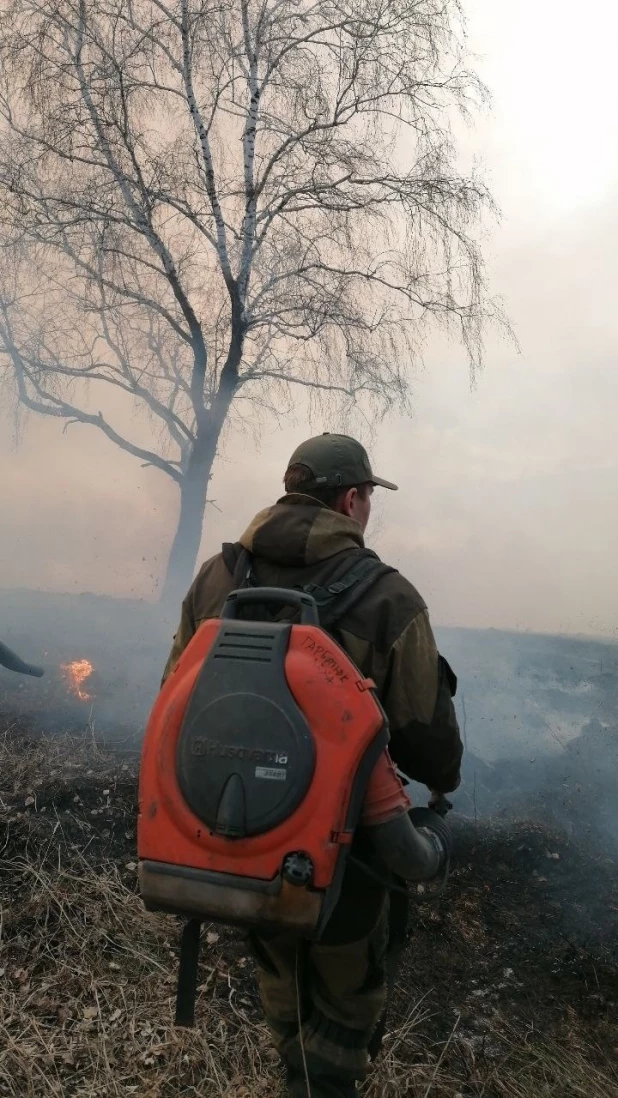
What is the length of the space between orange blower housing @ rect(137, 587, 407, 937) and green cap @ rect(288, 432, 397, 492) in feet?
1.92

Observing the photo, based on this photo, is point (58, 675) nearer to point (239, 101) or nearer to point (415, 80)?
point (239, 101)

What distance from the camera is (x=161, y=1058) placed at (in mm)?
2949

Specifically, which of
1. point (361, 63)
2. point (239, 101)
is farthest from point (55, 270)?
point (361, 63)

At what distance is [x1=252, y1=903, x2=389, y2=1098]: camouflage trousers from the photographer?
1982 mm

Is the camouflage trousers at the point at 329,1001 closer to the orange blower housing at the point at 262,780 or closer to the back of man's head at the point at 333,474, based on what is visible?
the orange blower housing at the point at 262,780

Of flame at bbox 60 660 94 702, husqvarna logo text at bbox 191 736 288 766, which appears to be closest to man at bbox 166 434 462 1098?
husqvarna logo text at bbox 191 736 288 766

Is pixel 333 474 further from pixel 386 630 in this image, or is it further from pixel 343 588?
pixel 386 630

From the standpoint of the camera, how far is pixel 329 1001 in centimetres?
201

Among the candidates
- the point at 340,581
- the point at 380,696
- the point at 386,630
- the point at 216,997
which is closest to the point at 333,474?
the point at 340,581

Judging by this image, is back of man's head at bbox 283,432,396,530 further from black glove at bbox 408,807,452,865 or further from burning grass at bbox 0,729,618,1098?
burning grass at bbox 0,729,618,1098

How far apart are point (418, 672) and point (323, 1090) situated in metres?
1.23

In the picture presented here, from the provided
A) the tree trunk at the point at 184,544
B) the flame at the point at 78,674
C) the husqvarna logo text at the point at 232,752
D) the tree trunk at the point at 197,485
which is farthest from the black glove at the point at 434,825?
the tree trunk at the point at 184,544

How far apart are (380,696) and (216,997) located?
2174mm

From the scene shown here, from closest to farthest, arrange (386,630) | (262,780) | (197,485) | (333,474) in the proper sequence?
(262,780) < (386,630) < (333,474) < (197,485)
